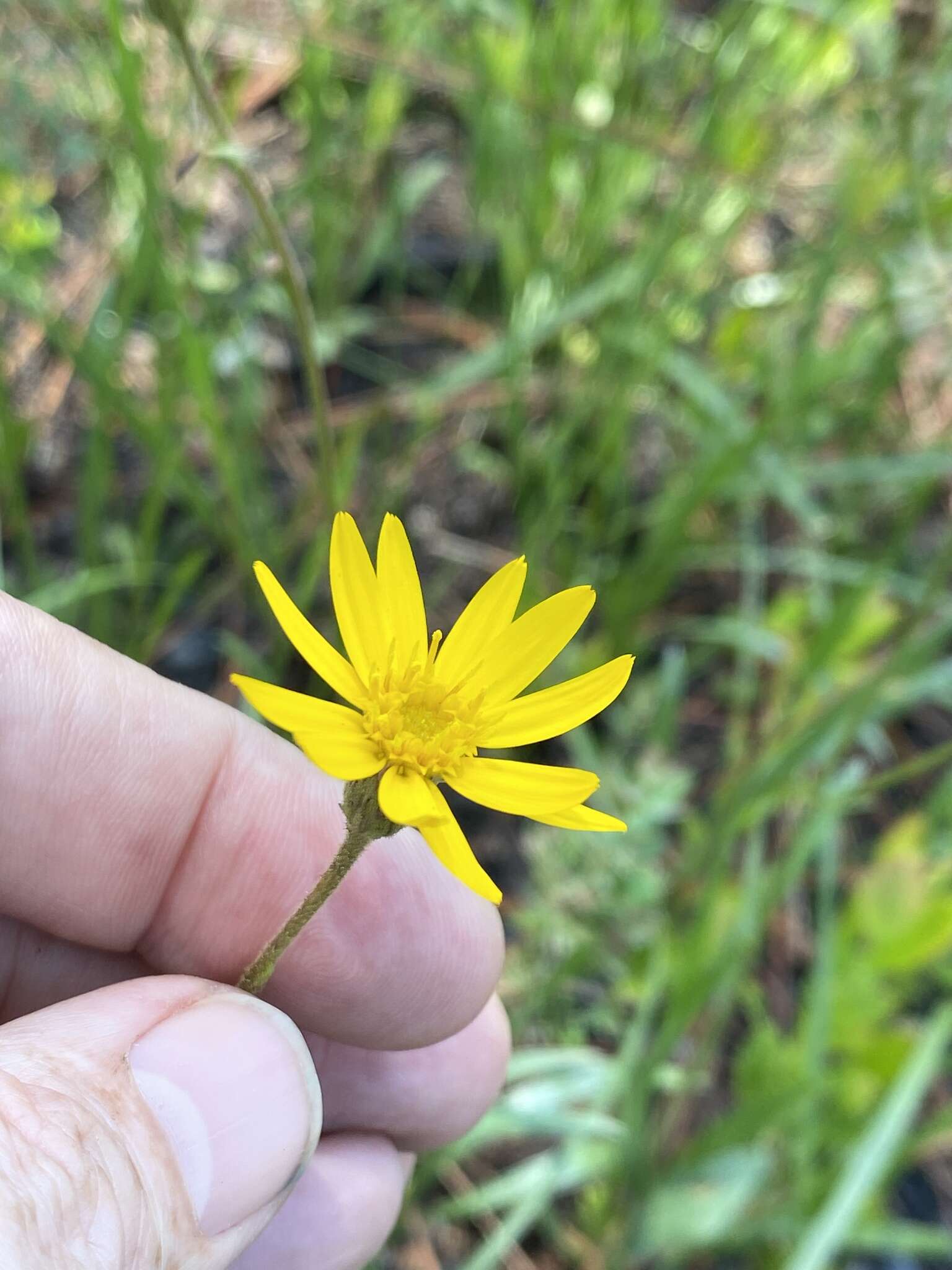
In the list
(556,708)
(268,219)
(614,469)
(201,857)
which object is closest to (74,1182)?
(201,857)

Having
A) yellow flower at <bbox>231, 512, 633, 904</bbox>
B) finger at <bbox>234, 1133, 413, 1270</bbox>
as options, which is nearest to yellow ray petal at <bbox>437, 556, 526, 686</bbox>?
yellow flower at <bbox>231, 512, 633, 904</bbox>

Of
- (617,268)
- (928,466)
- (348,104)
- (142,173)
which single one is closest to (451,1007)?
(142,173)

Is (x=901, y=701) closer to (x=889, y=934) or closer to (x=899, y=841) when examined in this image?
(x=899, y=841)

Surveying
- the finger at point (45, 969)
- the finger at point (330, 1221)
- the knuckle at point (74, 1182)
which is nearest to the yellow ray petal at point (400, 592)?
the knuckle at point (74, 1182)

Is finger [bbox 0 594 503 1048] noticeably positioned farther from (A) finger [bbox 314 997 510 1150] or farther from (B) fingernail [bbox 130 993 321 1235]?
(B) fingernail [bbox 130 993 321 1235]

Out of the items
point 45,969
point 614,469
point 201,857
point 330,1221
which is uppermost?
point 614,469

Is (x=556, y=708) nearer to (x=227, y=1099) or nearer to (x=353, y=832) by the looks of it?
(x=353, y=832)
